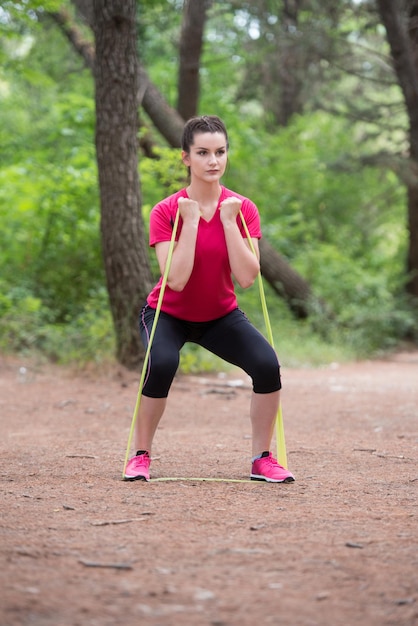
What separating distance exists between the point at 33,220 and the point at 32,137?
7852mm

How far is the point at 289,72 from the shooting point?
1947 centimetres

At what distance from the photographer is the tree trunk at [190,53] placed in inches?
602

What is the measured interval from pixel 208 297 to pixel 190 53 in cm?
1164

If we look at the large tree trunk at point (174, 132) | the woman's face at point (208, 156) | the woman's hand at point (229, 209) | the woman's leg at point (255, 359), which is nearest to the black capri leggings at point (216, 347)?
the woman's leg at point (255, 359)

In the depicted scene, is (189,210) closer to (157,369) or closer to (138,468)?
(157,369)

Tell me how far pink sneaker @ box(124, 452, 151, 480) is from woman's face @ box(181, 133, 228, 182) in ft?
5.39

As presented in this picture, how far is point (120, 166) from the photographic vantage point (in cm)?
981

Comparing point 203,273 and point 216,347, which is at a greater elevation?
point 203,273

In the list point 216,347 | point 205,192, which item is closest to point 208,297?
point 216,347

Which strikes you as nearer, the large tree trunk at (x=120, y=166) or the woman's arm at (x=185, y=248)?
the woman's arm at (x=185, y=248)

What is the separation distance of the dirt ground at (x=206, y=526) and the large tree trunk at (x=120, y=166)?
2133mm

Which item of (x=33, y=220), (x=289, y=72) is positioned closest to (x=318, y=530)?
(x=33, y=220)

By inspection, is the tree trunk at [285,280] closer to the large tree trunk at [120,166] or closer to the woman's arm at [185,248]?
the large tree trunk at [120,166]

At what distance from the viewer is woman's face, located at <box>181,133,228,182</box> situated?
16.3 ft
